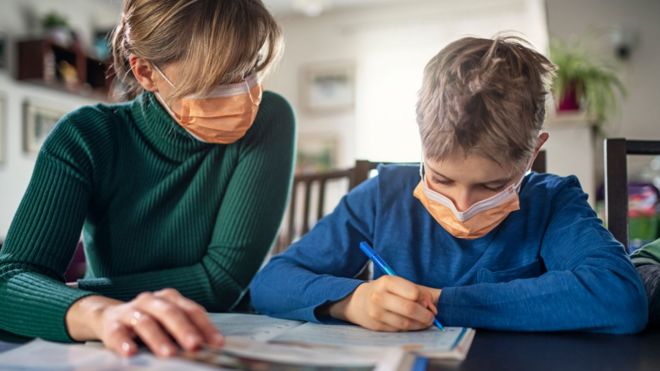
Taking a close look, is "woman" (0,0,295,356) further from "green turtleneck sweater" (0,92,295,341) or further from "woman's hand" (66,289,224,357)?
"woman's hand" (66,289,224,357)

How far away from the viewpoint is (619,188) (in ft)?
3.13

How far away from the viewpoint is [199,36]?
91 cm

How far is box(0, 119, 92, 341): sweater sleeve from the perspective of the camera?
691mm

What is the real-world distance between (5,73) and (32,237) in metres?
3.67

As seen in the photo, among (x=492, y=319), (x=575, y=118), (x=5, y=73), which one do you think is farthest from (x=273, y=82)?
(x=492, y=319)

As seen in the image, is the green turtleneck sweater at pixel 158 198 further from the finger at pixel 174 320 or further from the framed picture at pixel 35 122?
the framed picture at pixel 35 122

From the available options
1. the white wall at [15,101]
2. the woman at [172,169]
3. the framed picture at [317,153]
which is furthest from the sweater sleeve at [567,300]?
the framed picture at [317,153]

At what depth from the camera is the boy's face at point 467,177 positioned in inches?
30.8

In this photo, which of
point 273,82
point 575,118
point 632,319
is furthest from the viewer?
point 273,82

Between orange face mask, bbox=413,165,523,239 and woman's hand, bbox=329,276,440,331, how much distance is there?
15cm

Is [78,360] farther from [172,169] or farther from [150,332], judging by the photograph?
[172,169]

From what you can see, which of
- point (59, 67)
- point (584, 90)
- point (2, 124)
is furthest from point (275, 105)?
point (59, 67)

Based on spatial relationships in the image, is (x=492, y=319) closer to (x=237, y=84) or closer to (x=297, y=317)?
(x=297, y=317)

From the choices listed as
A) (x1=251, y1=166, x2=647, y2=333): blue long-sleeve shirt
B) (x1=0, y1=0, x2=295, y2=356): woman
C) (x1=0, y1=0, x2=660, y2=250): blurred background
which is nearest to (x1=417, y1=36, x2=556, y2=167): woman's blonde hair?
(x1=251, y1=166, x2=647, y2=333): blue long-sleeve shirt
